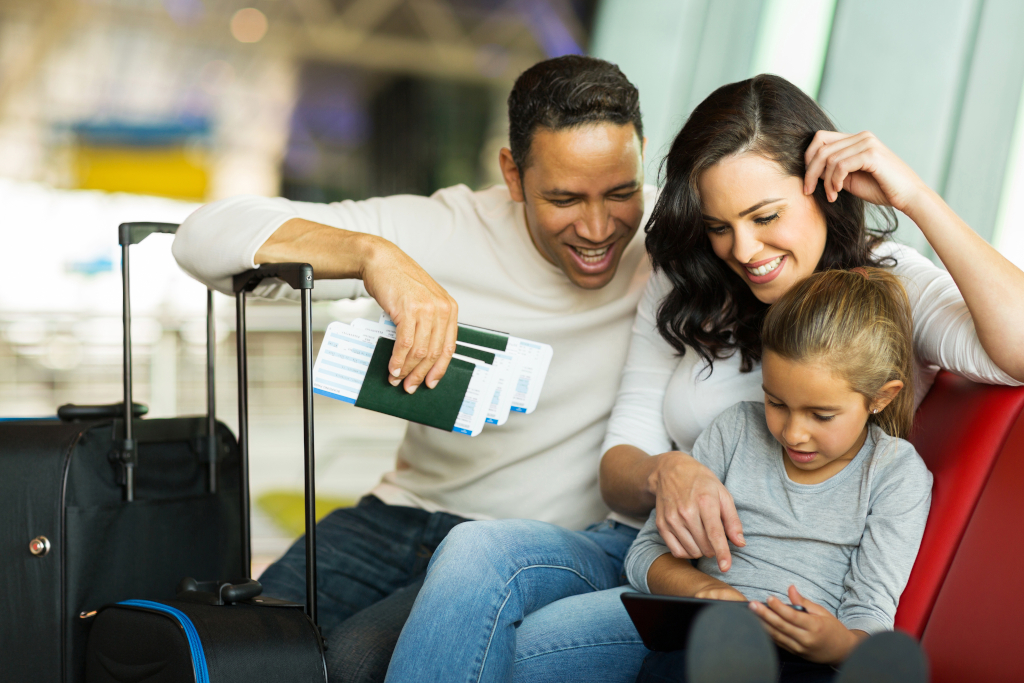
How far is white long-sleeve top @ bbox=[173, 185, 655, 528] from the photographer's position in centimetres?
139

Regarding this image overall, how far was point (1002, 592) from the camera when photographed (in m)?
0.86

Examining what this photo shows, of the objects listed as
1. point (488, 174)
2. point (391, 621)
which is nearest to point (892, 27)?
point (391, 621)

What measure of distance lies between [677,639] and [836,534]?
27 cm

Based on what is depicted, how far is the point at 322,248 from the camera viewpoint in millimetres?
1227

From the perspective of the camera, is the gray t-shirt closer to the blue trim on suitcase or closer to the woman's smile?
the woman's smile

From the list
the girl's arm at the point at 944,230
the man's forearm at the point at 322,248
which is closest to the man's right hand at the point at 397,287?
the man's forearm at the point at 322,248

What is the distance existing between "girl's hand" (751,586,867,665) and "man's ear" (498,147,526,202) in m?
0.93

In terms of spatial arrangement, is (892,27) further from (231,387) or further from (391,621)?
(231,387)

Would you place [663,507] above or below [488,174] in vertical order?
below

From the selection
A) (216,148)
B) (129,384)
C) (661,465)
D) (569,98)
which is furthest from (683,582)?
(216,148)

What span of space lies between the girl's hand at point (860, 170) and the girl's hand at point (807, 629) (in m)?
0.54

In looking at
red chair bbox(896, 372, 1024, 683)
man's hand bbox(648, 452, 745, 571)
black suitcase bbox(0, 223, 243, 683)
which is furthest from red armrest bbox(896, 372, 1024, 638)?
black suitcase bbox(0, 223, 243, 683)

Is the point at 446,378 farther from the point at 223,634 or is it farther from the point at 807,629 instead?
the point at 807,629

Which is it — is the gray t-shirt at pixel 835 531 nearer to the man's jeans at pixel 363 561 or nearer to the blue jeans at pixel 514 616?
the blue jeans at pixel 514 616
